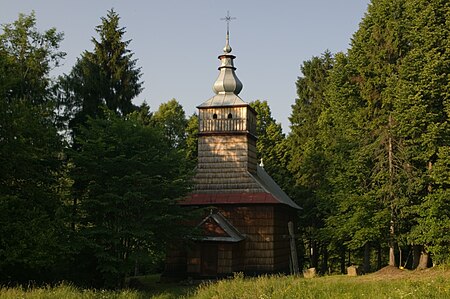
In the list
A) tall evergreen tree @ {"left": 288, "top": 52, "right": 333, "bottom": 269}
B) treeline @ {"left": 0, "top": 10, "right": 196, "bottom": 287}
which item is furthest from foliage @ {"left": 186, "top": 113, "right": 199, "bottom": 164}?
treeline @ {"left": 0, "top": 10, "right": 196, "bottom": 287}

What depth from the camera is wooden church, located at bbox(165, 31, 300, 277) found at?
87.6 feet

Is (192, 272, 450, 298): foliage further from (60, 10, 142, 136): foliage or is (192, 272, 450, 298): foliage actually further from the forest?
(60, 10, 142, 136): foliage

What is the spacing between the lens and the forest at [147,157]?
20.4 m

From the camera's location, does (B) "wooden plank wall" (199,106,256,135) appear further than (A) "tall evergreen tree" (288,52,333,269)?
No

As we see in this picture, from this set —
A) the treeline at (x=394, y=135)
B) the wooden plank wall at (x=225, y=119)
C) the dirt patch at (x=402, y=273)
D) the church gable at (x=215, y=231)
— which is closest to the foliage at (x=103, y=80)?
the wooden plank wall at (x=225, y=119)

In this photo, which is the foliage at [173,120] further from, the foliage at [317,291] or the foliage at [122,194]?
the foliage at [317,291]

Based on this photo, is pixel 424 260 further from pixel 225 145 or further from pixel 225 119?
pixel 225 119

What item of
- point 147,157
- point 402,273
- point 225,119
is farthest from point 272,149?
point 147,157

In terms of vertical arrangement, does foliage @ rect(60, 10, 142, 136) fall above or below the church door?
above

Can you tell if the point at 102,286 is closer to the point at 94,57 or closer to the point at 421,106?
the point at 94,57

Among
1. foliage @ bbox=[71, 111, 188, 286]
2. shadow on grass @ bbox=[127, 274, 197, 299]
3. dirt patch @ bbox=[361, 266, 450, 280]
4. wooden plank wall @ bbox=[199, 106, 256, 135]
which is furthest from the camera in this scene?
wooden plank wall @ bbox=[199, 106, 256, 135]

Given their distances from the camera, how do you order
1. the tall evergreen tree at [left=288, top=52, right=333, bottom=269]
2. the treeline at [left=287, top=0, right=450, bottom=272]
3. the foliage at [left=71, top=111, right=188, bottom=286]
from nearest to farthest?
1. the foliage at [left=71, top=111, right=188, bottom=286]
2. the treeline at [left=287, top=0, right=450, bottom=272]
3. the tall evergreen tree at [left=288, top=52, right=333, bottom=269]

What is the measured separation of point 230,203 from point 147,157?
24.1ft

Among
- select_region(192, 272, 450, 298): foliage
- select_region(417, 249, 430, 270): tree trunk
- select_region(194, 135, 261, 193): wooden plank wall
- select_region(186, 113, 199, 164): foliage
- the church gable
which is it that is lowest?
select_region(192, 272, 450, 298): foliage
